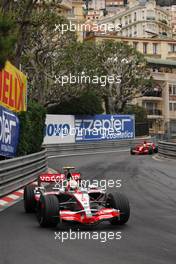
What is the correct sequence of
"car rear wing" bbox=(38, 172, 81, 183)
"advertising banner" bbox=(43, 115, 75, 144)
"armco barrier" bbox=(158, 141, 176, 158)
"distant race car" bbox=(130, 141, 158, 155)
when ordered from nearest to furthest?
"car rear wing" bbox=(38, 172, 81, 183) → "armco barrier" bbox=(158, 141, 176, 158) → "distant race car" bbox=(130, 141, 158, 155) → "advertising banner" bbox=(43, 115, 75, 144)

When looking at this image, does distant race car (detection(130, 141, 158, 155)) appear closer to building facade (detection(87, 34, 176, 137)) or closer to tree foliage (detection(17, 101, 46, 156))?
tree foliage (detection(17, 101, 46, 156))

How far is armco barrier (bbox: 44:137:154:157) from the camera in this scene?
34.9 meters

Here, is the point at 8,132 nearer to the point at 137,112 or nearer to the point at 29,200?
the point at 29,200

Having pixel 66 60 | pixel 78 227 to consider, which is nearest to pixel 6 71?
pixel 78 227

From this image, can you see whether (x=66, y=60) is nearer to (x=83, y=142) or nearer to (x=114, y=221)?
(x=83, y=142)

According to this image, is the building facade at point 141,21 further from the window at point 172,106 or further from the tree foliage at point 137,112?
the tree foliage at point 137,112

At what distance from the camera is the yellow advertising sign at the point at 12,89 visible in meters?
16.0

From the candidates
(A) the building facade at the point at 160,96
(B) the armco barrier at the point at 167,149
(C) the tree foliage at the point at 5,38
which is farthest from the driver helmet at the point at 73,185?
(A) the building facade at the point at 160,96

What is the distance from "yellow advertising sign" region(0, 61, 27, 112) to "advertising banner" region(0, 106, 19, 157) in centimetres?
65

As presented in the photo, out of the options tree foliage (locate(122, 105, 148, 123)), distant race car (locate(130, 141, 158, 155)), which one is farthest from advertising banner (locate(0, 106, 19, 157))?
tree foliage (locate(122, 105, 148, 123))

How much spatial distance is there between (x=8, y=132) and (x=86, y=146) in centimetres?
2346

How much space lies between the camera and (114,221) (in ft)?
29.2

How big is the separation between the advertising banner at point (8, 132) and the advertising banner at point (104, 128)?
22.9m

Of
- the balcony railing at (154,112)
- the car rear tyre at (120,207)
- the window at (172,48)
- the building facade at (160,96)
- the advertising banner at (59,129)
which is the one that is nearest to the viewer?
the car rear tyre at (120,207)
